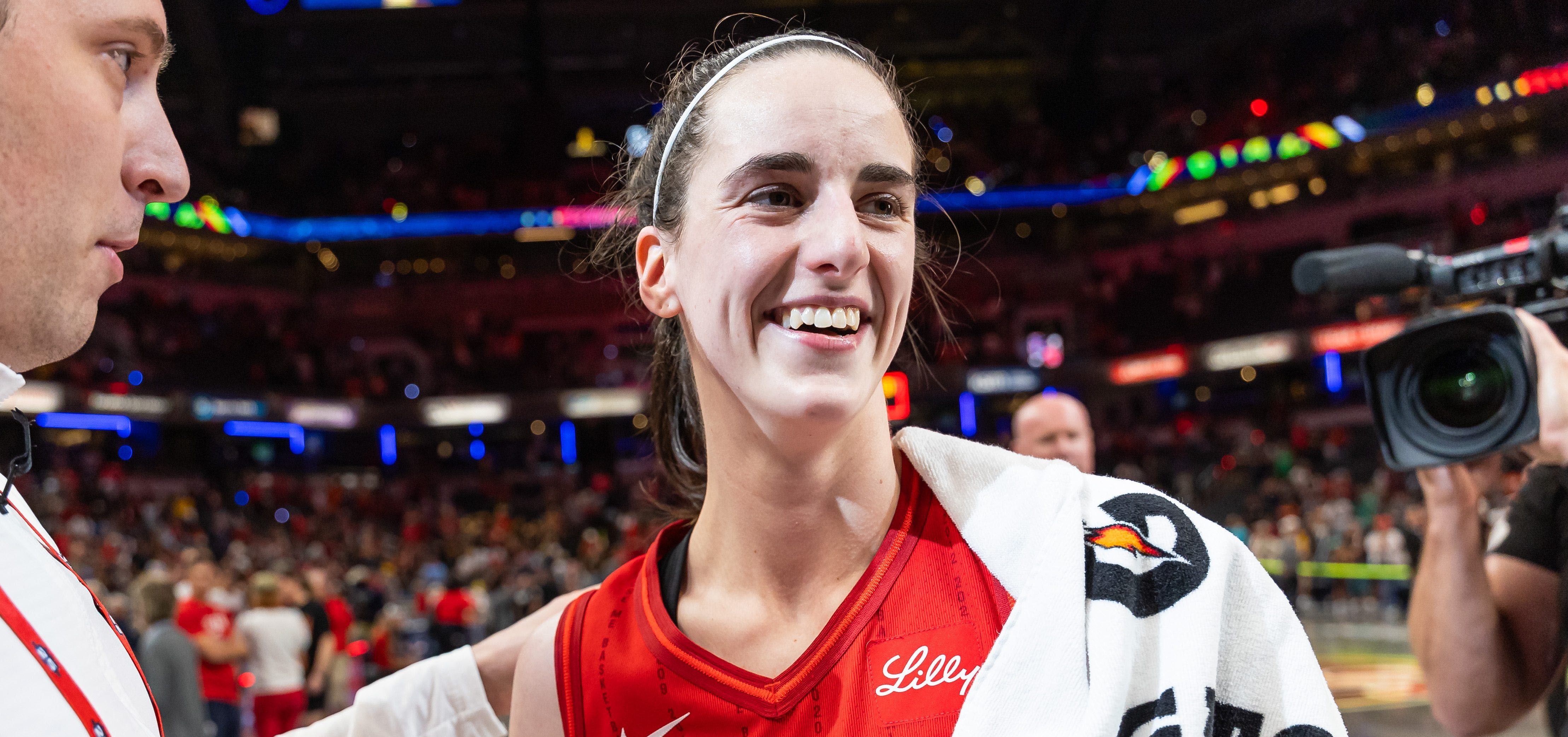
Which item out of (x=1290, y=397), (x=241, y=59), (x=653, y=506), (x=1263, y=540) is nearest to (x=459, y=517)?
(x=241, y=59)

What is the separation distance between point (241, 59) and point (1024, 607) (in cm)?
2691

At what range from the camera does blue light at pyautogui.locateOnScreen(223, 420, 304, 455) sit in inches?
932

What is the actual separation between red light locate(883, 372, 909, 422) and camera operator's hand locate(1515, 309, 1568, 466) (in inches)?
61.7

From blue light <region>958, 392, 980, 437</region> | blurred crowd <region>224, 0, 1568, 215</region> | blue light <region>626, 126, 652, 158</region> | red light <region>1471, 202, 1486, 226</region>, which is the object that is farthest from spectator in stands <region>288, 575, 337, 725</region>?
red light <region>1471, 202, 1486, 226</region>

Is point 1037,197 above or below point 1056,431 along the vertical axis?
above

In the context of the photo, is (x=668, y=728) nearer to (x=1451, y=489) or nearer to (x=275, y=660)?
(x=1451, y=489)

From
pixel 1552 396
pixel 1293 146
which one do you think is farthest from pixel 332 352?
pixel 1552 396

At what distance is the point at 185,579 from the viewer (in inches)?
377

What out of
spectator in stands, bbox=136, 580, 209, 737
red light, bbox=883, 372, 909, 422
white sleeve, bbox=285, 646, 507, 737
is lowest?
spectator in stands, bbox=136, 580, 209, 737

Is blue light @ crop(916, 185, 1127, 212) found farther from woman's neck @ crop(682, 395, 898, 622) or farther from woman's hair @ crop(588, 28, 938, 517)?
woman's neck @ crop(682, 395, 898, 622)

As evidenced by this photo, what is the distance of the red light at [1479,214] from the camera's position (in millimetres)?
19141

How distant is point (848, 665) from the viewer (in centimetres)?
158

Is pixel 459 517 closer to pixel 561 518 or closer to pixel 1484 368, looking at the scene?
pixel 561 518

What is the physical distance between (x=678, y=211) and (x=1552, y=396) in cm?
156
